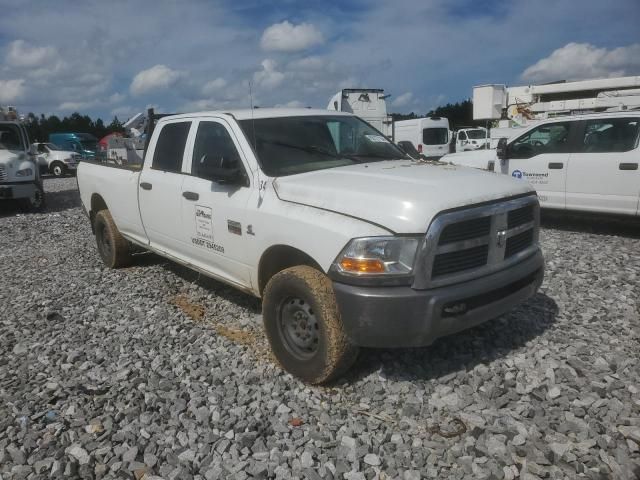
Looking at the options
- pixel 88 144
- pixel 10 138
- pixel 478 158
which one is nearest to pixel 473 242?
pixel 478 158

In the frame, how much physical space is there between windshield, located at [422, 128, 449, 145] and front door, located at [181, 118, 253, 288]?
19060 mm

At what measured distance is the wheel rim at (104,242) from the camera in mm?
6727

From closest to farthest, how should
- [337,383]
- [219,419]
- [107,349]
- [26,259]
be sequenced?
[219,419] < [337,383] < [107,349] < [26,259]

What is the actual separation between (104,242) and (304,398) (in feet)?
14.9

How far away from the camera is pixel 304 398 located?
339 centimetres

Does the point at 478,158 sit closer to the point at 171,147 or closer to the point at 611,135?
the point at 611,135

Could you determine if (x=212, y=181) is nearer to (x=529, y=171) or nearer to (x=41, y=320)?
(x=41, y=320)

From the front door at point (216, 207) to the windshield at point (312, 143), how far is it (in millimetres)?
208

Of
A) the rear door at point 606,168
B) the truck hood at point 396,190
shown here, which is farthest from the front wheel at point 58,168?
the truck hood at point 396,190

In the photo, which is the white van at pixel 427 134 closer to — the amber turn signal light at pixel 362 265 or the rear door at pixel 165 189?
the rear door at pixel 165 189

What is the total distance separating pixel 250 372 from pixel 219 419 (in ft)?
1.92

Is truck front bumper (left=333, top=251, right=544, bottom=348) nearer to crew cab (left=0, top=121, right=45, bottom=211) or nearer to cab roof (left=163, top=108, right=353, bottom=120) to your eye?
cab roof (left=163, top=108, right=353, bottom=120)

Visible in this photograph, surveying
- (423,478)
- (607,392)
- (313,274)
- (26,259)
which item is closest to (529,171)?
(607,392)

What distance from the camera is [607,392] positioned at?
10.6 ft
